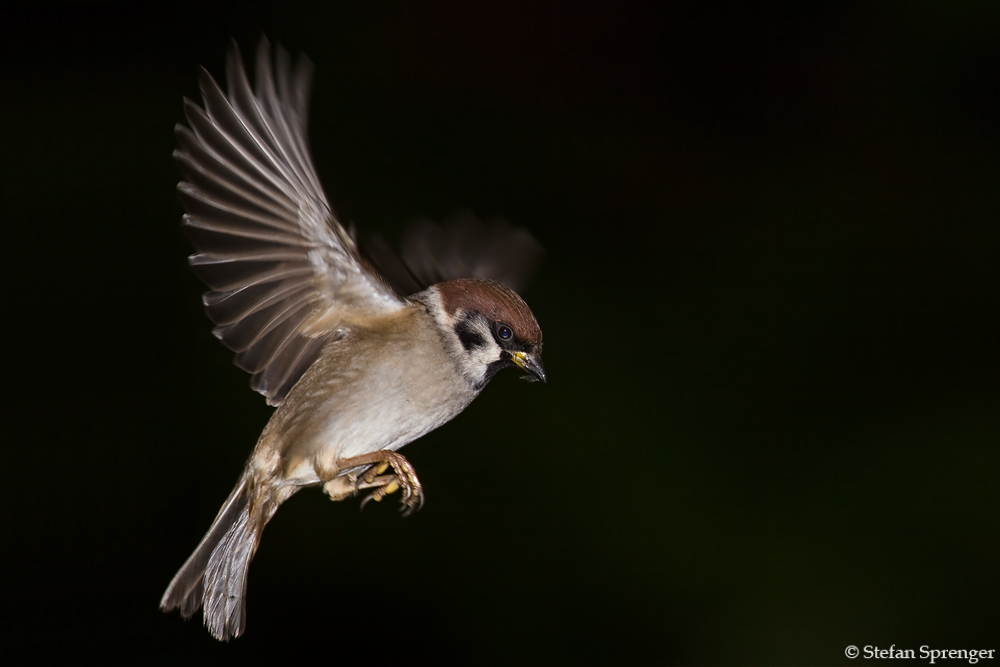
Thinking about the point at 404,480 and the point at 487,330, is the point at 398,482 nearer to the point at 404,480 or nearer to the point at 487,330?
the point at 404,480

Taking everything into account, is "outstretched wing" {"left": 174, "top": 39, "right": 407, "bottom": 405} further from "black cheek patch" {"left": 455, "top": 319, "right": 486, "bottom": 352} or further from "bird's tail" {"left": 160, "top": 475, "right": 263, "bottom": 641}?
"bird's tail" {"left": 160, "top": 475, "right": 263, "bottom": 641}

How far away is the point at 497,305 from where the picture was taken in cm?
191

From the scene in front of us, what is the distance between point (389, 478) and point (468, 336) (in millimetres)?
368

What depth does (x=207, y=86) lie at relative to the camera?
1.82 m

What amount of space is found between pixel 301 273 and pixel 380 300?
0.64 feet

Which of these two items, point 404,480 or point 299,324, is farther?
point 299,324

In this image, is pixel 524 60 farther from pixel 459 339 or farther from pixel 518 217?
pixel 459 339

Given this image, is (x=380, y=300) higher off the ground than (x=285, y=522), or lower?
higher

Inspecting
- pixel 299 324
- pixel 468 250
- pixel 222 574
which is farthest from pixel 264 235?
pixel 222 574

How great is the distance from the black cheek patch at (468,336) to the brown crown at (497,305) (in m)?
0.04

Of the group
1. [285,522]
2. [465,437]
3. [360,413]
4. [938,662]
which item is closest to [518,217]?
[465,437]

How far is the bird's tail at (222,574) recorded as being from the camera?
1.95 metres

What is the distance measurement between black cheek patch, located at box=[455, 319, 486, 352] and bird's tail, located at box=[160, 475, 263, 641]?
2.26 feet

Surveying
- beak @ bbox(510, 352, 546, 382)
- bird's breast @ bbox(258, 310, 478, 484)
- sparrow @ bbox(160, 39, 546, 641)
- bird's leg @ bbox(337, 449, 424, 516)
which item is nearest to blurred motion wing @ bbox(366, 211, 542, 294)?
sparrow @ bbox(160, 39, 546, 641)
